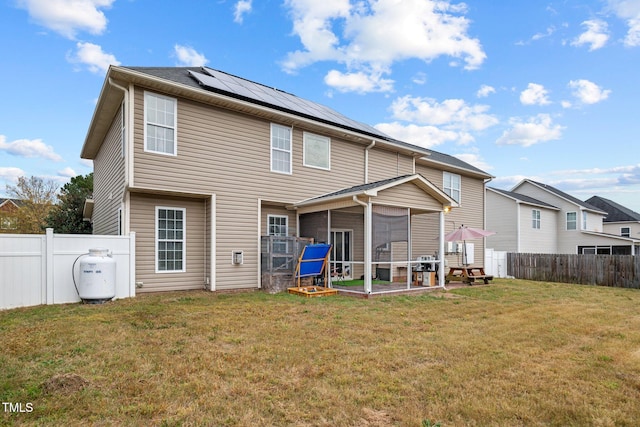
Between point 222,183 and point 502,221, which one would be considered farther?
point 502,221

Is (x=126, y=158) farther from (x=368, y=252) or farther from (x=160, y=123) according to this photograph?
(x=368, y=252)

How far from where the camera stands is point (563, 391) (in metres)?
3.42

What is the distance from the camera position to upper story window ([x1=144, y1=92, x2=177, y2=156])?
8781 mm

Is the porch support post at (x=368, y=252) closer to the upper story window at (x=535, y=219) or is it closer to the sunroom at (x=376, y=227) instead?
the sunroom at (x=376, y=227)

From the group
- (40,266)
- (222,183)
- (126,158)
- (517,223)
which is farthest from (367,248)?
(517,223)

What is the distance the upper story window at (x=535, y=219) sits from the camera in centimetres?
2242

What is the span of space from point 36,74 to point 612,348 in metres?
18.1

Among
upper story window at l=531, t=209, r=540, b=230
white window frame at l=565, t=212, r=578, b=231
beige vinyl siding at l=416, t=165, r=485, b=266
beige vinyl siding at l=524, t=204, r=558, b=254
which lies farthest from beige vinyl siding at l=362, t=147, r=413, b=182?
white window frame at l=565, t=212, r=578, b=231

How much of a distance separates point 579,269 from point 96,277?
17.3 metres

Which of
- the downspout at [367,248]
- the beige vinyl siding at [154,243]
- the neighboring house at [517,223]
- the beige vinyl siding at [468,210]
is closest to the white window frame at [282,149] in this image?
the beige vinyl siding at [154,243]

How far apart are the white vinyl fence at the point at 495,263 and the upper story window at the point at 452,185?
10.4 ft

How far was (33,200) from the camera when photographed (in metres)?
26.6

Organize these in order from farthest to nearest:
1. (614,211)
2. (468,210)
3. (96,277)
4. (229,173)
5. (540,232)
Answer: (614,211), (540,232), (468,210), (229,173), (96,277)

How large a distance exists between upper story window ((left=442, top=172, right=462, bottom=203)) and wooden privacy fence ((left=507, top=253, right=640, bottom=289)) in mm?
3946
